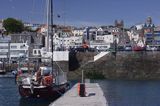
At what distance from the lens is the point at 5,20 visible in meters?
173

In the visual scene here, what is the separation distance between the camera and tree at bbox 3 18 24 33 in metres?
170

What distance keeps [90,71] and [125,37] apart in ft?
Result: 294

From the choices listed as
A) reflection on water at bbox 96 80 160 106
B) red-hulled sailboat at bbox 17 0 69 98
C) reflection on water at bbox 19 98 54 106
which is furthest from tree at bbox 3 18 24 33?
reflection on water at bbox 19 98 54 106

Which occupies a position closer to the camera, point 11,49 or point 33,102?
point 33,102

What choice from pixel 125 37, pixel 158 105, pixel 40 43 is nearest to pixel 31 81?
→ pixel 158 105

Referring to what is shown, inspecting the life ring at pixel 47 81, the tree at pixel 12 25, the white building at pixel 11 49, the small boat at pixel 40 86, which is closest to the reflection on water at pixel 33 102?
the small boat at pixel 40 86

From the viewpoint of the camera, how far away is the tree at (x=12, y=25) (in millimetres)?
170000

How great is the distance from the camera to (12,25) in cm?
17225

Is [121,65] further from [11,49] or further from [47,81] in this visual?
[47,81]

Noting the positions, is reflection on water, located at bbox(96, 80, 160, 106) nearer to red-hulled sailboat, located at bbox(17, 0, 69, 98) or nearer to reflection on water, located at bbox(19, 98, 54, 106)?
red-hulled sailboat, located at bbox(17, 0, 69, 98)

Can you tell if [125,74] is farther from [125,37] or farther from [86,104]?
[125,37]

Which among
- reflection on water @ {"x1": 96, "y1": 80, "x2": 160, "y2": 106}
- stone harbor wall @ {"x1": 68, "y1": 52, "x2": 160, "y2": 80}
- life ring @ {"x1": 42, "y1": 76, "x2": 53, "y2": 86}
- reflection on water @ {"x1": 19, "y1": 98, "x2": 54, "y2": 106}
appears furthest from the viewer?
stone harbor wall @ {"x1": 68, "y1": 52, "x2": 160, "y2": 80}

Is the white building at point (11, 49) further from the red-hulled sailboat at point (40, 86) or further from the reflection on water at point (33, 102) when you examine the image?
the reflection on water at point (33, 102)

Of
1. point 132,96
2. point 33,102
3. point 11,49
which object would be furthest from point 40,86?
point 11,49
